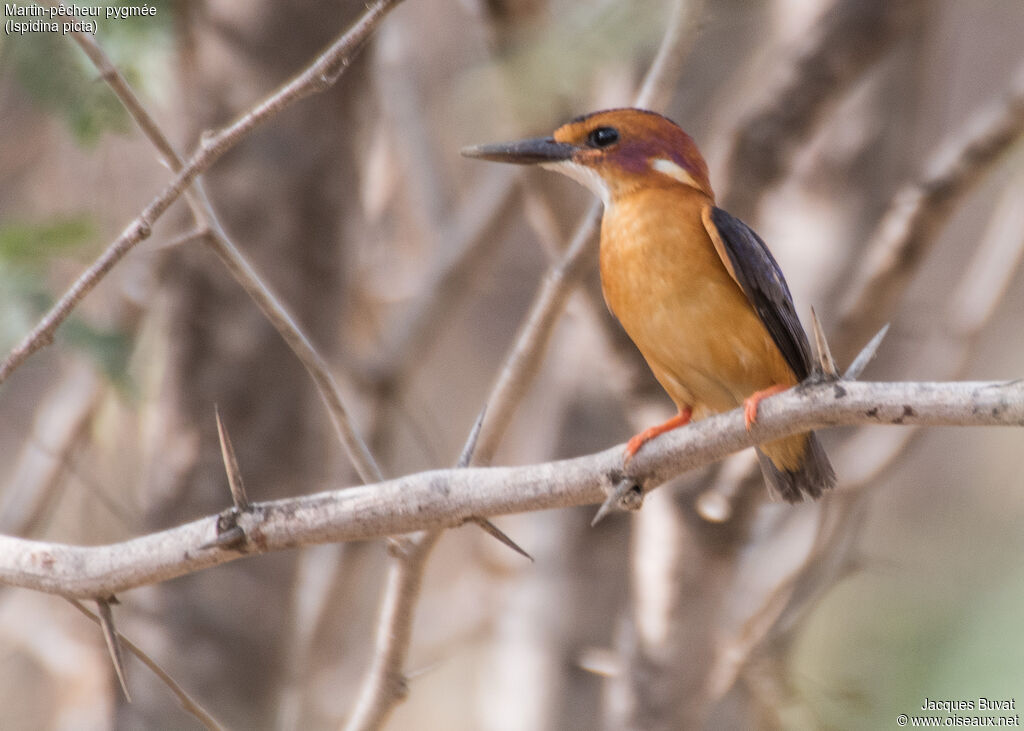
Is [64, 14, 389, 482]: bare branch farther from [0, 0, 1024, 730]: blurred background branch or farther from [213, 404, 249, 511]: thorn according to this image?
[213, 404, 249, 511]: thorn

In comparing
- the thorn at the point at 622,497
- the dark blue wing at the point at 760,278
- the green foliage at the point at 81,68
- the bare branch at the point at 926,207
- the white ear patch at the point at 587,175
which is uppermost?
the green foliage at the point at 81,68

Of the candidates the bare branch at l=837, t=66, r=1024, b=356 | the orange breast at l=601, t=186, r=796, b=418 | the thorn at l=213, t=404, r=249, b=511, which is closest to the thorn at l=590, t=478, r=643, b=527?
the orange breast at l=601, t=186, r=796, b=418

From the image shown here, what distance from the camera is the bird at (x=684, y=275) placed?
2133 mm

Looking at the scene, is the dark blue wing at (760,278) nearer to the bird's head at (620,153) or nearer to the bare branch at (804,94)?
the bird's head at (620,153)

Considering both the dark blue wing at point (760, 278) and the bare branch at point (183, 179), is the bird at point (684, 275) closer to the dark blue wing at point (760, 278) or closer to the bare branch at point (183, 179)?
the dark blue wing at point (760, 278)

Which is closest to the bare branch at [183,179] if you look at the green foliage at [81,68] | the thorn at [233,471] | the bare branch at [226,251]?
the bare branch at [226,251]

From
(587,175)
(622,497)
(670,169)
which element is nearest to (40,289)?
(587,175)

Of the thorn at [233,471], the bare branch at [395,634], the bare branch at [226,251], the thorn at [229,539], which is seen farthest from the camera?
the bare branch at [395,634]

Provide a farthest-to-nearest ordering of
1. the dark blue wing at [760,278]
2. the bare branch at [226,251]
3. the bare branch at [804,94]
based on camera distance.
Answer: the bare branch at [804,94] → the dark blue wing at [760,278] → the bare branch at [226,251]

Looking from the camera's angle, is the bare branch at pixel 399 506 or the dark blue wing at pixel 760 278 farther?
the dark blue wing at pixel 760 278

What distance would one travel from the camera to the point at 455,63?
6.95 meters

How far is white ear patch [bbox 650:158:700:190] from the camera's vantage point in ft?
7.57

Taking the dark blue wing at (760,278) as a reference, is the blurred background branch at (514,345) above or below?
above

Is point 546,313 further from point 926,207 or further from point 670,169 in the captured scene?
point 926,207
